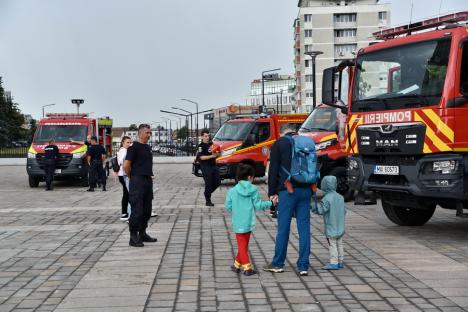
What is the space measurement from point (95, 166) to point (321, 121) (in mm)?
7923

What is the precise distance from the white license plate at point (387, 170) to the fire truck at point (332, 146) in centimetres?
482

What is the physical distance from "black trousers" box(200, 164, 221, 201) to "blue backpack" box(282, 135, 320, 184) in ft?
24.2

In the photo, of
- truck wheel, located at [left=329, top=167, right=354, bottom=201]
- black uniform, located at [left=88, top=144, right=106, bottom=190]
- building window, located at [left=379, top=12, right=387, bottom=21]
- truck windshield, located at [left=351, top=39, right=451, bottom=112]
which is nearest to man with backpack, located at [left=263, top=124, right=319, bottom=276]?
truck windshield, located at [left=351, top=39, right=451, bottom=112]

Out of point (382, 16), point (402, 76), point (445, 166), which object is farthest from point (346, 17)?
point (445, 166)

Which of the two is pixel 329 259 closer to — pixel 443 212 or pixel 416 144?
pixel 416 144

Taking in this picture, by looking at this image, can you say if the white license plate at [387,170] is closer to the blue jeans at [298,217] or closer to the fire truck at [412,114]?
the fire truck at [412,114]

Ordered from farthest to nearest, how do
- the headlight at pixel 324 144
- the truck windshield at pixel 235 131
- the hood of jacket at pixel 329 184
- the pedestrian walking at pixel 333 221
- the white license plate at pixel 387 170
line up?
the truck windshield at pixel 235 131 < the headlight at pixel 324 144 < the white license plate at pixel 387 170 < the hood of jacket at pixel 329 184 < the pedestrian walking at pixel 333 221

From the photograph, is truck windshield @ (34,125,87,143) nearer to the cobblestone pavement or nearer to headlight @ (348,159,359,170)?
the cobblestone pavement

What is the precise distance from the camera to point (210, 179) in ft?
45.9

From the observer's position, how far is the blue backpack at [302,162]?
658 centimetres

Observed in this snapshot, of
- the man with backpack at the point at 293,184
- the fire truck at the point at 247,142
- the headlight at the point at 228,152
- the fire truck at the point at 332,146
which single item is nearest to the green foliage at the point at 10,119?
the fire truck at the point at 247,142

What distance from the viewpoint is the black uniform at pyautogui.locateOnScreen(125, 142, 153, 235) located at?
8602mm

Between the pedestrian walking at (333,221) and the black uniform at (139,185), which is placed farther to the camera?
the black uniform at (139,185)

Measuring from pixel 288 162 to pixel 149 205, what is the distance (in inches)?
117
